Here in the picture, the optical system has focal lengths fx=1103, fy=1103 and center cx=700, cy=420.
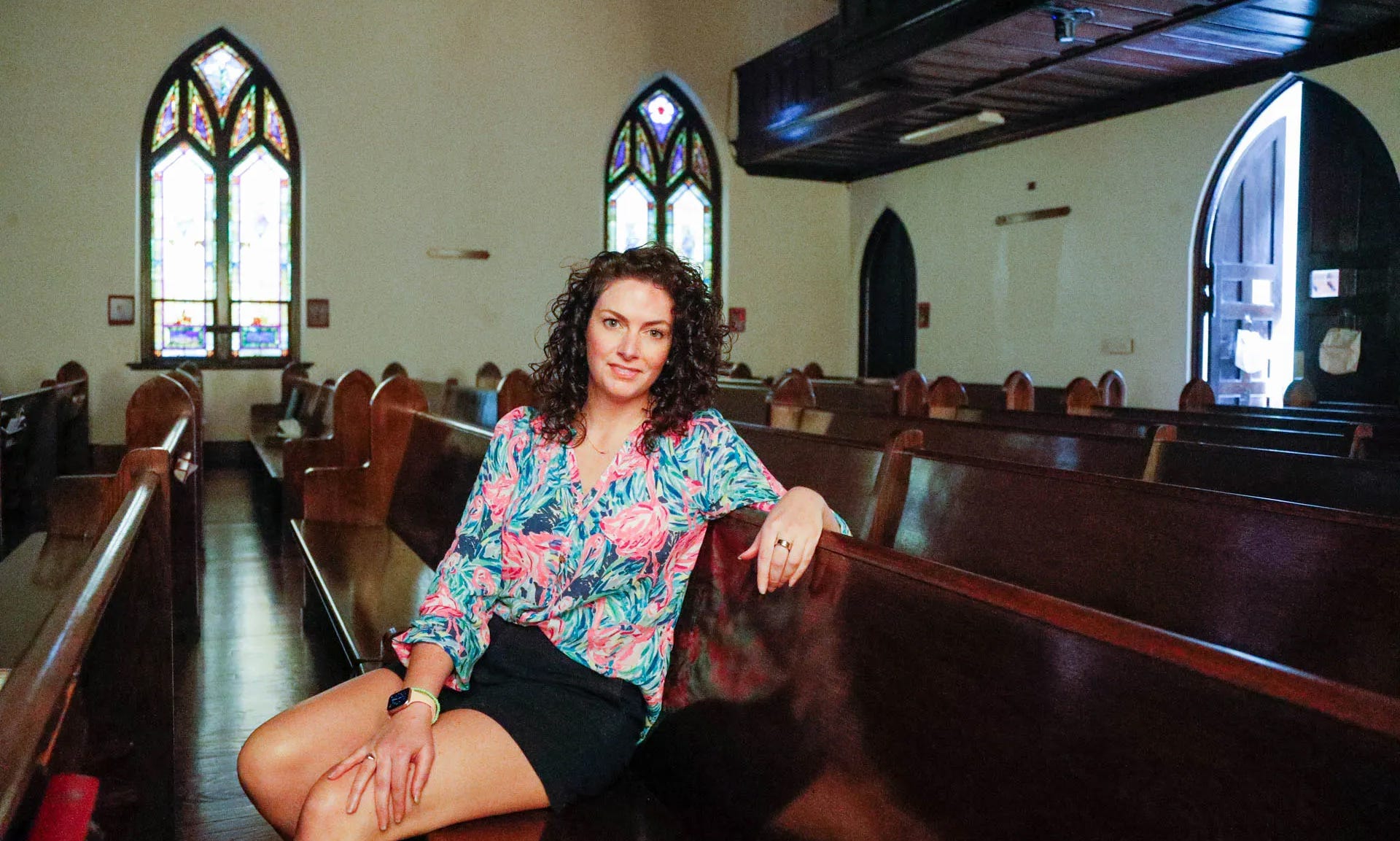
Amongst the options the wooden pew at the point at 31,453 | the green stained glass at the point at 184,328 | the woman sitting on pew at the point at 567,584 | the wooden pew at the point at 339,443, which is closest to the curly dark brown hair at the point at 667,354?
the woman sitting on pew at the point at 567,584

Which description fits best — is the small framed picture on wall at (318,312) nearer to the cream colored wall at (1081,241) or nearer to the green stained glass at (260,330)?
the green stained glass at (260,330)

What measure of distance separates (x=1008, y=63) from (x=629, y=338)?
6261 mm

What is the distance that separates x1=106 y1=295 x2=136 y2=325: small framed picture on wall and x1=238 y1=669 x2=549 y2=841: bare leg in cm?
831

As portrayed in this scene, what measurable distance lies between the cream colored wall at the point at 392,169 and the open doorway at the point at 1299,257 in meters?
4.46

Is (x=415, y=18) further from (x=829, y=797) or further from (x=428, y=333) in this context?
(x=829, y=797)

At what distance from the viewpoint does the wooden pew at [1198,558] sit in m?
1.43

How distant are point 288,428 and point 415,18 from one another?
4.17 m

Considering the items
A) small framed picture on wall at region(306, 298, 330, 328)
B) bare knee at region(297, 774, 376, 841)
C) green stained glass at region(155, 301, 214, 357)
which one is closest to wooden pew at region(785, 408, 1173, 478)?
bare knee at region(297, 774, 376, 841)

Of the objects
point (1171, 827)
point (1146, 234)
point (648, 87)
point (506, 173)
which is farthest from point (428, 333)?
point (1171, 827)

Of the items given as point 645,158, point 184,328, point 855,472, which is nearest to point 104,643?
point 855,472

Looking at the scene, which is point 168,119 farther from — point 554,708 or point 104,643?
point 554,708

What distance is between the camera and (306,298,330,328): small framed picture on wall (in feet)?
31.0

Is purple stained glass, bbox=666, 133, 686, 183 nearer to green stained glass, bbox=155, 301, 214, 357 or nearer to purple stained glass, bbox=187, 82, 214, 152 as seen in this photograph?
purple stained glass, bbox=187, 82, 214, 152

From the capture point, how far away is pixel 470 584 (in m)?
1.82
